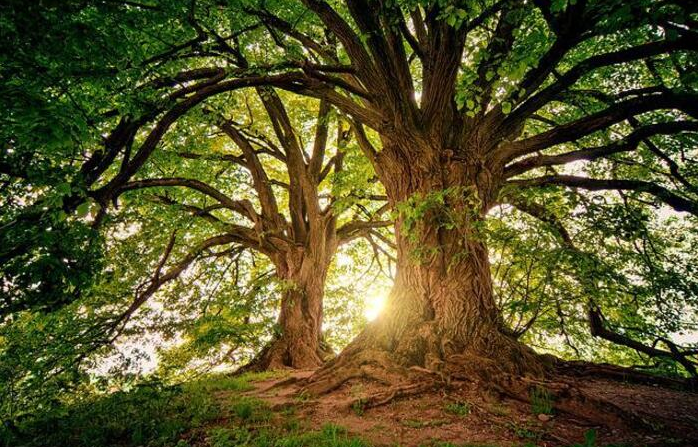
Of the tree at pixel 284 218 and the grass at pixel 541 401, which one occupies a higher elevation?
the tree at pixel 284 218

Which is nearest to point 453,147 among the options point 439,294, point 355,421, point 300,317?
point 439,294

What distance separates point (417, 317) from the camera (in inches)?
192

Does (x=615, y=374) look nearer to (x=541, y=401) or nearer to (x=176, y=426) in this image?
(x=541, y=401)

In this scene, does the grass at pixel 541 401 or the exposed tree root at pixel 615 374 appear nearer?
the grass at pixel 541 401

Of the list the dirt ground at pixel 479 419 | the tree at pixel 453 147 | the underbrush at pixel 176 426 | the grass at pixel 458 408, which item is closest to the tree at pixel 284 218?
the tree at pixel 453 147

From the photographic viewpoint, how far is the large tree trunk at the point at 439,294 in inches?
174

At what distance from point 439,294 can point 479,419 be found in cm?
168

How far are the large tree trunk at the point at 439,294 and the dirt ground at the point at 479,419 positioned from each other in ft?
1.25

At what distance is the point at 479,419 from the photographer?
345 cm

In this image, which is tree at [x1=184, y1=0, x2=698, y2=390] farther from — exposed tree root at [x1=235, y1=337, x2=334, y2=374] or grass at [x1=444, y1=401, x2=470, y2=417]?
exposed tree root at [x1=235, y1=337, x2=334, y2=374]

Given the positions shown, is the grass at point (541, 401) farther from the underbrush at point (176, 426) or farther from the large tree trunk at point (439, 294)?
the underbrush at point (176, 426)

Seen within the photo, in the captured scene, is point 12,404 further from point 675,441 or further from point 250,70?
point 675,441

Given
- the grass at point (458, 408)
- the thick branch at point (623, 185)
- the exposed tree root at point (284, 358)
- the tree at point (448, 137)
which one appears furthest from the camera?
the exposed tree root at point (284, 358)

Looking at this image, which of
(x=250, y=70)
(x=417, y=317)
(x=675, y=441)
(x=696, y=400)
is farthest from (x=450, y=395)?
(x=250, y=70)
